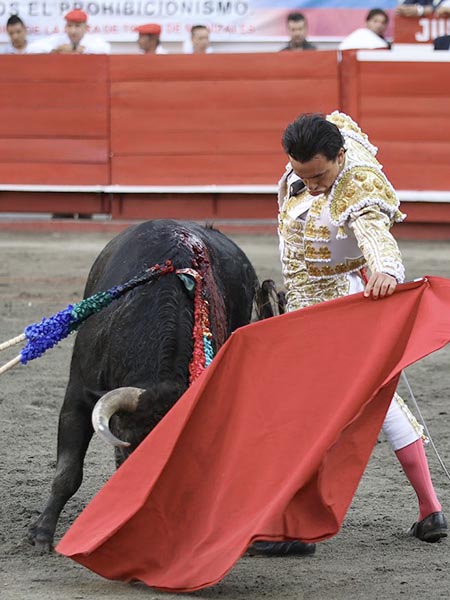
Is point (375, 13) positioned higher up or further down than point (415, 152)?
higher up

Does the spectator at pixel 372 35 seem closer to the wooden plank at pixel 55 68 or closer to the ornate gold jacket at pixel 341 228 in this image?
the wooden plank at pixel 55 68

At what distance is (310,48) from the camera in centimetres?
885

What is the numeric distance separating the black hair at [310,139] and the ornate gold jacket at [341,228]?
0.15 m

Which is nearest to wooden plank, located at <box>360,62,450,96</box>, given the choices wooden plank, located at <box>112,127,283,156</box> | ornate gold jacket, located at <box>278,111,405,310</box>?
wooden plank, located at <box>112,127,283,156</box>

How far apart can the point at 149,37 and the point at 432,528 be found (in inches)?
242

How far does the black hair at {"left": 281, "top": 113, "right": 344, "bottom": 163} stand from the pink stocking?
810mm

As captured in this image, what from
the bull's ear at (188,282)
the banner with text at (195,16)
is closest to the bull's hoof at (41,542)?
the bull's ear at (188,282)

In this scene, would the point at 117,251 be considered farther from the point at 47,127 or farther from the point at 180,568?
the point at 47,127

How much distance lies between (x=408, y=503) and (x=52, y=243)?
5084 millimetres

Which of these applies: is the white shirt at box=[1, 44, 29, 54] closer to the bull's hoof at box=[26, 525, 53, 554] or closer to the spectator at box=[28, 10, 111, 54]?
the spectator at box=[28, 10, 111, 54]

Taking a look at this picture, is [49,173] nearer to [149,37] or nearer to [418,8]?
[149,37]

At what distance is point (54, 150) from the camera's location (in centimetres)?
898

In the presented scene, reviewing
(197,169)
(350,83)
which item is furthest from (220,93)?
(350,83)

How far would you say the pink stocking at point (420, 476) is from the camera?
10.7 ft
